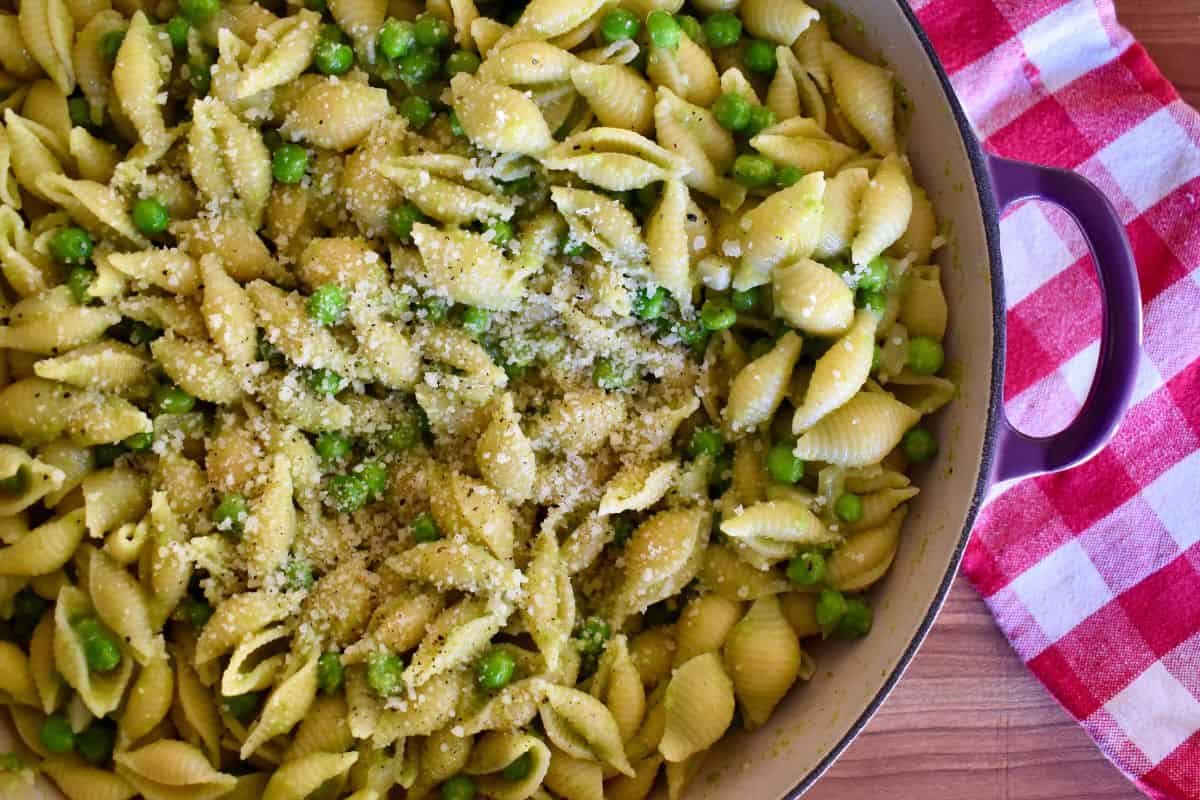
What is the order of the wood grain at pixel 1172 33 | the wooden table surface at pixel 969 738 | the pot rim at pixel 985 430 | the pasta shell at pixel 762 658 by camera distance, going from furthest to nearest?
1. the wood grain at pixel 1172 33
2. the wooden table surface at pixel 969 738
3. the pasta shell at pixel 762 658
4. the pot rim at pixel 985 430

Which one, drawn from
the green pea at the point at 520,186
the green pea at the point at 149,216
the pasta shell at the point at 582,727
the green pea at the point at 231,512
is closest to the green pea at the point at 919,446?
the pasta shell at the point at 582,727

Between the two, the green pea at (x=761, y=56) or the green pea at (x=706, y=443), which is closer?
the green pea at (x=706, y=443)

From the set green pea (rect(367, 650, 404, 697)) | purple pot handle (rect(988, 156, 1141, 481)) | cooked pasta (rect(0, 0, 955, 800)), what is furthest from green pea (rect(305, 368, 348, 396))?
purple pot handle (rect(988, 156, 1141, 481))

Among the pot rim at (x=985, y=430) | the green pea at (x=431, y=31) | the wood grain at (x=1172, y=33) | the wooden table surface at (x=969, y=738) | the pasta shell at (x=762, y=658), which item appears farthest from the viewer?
the wood grain at (x=1172, y=33)

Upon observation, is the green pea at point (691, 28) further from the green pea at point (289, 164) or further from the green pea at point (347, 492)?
the green pea at point (347, 492)

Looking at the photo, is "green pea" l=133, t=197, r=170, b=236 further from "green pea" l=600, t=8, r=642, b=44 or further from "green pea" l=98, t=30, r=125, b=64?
"green pea" l=600, t=8, r=642, b=44

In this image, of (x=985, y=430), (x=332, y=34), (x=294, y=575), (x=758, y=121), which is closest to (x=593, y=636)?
(x=294, y=575)

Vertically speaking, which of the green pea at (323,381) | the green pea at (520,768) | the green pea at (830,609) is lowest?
the green pea at (520,768)

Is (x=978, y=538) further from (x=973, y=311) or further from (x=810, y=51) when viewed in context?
(x=810, y=51)
